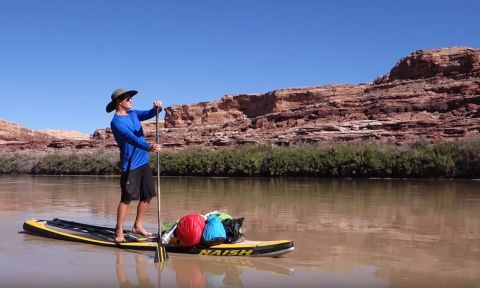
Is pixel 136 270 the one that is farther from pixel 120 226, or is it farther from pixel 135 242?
pixel 120 226

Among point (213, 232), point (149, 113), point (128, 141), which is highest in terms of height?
point (149, 113)

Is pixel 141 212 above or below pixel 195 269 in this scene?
above

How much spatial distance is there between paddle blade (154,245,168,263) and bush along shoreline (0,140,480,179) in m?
25.2

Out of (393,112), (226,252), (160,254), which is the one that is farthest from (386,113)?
(160,254)

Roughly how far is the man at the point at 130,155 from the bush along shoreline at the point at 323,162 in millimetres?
24333

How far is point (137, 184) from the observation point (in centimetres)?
702

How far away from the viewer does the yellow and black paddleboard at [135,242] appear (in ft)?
19.2

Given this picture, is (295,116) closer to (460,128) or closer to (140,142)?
(460,128)

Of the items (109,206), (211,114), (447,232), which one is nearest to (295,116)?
(211,114)

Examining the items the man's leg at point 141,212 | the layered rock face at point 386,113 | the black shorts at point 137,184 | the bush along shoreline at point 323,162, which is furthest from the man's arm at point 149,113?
the layered rock face at point 386,113

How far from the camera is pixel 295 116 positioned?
59.4 meters

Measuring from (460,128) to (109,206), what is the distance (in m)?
33.6

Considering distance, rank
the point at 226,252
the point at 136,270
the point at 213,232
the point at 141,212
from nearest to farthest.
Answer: the point at 136,270 → the point at 226,252 → the point at 213,232 → the point at 141,212

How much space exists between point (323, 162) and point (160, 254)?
90.9 ft
